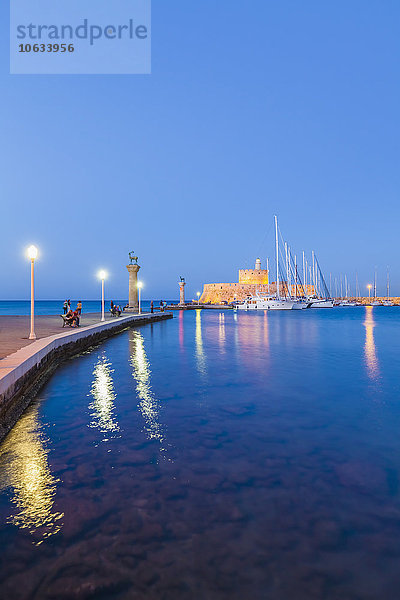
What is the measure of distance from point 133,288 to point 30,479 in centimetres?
3138

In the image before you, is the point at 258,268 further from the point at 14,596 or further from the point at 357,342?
the point at 14,596

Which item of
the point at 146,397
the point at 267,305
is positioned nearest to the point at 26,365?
the point at 146,397

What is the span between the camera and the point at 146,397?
896 centimetres

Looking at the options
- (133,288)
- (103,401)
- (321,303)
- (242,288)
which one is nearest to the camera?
(103,401)

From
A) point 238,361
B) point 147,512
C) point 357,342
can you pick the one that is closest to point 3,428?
point 147,512

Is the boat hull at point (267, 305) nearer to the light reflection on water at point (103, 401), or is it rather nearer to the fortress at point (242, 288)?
the fortress at point (242, 288)

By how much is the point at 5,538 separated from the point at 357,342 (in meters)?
23.2

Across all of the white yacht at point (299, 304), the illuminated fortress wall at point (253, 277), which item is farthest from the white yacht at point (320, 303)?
the illuminated fortress wall at point (253, 277)

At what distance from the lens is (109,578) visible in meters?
2.94

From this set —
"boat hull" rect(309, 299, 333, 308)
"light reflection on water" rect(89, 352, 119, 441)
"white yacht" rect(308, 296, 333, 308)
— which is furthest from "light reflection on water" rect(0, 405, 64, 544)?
"boat hull" rect(309, 299, 333, 308)

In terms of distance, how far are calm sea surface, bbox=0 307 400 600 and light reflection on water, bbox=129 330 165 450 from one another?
0.06 metres

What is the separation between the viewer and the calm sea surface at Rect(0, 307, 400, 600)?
296 cm

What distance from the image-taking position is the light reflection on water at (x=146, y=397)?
21.4 feet

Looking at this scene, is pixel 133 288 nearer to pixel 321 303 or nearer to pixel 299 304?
pixel 299 304
